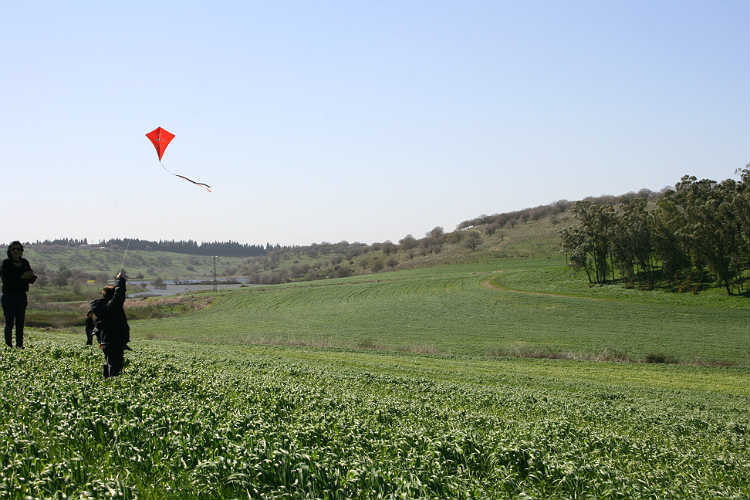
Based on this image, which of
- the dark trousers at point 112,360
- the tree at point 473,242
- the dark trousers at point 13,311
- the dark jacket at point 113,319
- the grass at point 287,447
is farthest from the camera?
the tree at point 473,242

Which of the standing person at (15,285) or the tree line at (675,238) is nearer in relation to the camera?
the standing person at (15,285)

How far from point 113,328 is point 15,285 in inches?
207

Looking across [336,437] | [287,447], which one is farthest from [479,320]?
[287,447]

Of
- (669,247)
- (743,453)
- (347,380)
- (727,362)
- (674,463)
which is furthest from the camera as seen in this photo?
(669,247)

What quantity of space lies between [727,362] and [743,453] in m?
35.7

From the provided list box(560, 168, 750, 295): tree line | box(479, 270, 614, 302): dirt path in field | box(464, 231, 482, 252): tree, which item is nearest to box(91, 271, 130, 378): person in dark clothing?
box(479, 270, 614, 302): dirt path in field

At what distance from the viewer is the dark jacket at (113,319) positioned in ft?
37.8

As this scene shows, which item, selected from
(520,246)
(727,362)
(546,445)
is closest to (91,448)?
(546,445)

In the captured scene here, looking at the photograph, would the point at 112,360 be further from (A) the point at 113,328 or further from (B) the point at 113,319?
(B) the point at 113,319

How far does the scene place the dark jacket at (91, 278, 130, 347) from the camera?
1153cm

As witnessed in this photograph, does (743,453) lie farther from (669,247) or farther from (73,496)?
(669,247)

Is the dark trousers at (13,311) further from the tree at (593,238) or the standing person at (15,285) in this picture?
the tree at (593,238)

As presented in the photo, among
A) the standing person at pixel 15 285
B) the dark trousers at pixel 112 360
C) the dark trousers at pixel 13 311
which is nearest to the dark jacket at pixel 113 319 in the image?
the dark trousers at pixel 112 360

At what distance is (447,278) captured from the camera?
10831cm
